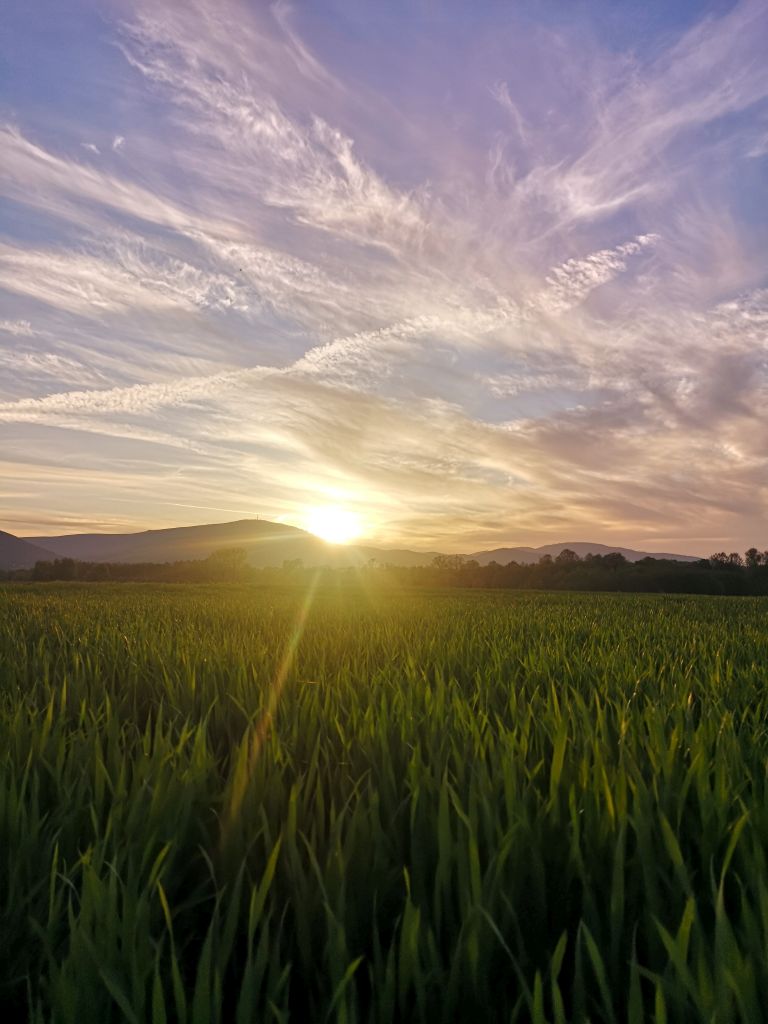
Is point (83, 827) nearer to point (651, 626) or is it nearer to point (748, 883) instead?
point (748, 883)

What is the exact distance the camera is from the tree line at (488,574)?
34.2 m

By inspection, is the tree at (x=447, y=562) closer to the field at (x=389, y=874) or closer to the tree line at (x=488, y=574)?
the tree line at (x=488, y=574)

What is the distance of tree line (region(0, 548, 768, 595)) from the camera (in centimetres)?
3425

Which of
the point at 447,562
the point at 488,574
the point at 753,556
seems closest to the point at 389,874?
the point at 488,574

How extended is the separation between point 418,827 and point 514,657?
106 inches

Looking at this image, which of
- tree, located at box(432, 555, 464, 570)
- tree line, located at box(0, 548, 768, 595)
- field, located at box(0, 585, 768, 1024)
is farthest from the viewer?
tree, located at box(432, 555, 464, 570)

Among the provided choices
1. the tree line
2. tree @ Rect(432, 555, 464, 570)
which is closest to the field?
the tree line

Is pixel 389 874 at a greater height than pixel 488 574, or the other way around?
pixel 488 574

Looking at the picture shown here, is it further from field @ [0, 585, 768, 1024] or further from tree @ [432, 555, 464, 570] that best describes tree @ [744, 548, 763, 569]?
field @ [0, 585, 768, 1024]

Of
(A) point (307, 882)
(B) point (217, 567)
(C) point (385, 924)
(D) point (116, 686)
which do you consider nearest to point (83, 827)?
(A) point (307, 882)

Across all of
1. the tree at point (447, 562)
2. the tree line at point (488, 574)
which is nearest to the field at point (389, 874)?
the tree line at point (488, 574)

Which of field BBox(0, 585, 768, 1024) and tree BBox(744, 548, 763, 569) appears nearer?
field BBox(0, 585, 768, 1024)

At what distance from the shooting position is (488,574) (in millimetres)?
37281

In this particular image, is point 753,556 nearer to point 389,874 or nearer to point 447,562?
point 447,562
